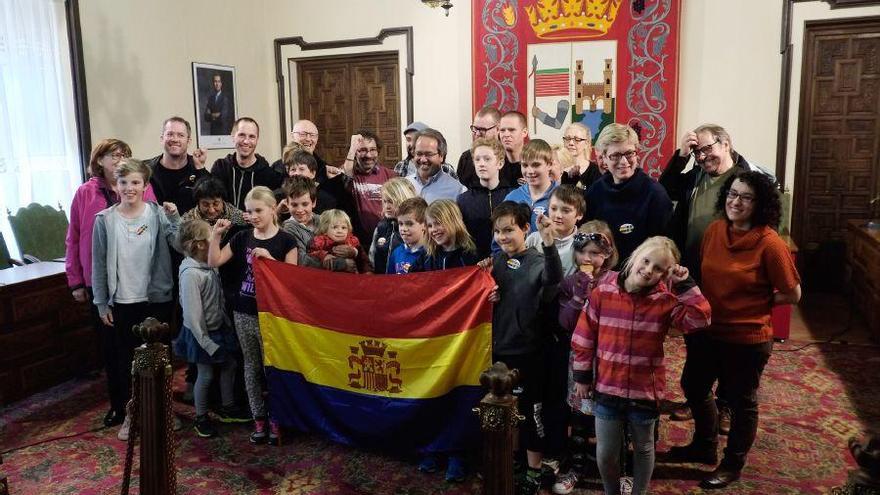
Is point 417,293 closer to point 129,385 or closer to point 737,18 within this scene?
point 129,385

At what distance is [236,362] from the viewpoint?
12.5ft

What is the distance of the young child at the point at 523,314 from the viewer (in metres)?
2.80

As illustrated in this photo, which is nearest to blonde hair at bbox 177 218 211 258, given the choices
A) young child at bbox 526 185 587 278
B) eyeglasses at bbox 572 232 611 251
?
young child at bbox 526 185 587 278

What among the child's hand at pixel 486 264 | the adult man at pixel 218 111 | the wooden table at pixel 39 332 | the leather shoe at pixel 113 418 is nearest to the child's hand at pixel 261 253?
the child's hand at pixel 486 264

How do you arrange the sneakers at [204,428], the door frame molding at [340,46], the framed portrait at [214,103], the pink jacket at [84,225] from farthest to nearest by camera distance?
1. the door frame molding at [340,46]
2. the framed portrait at [214,103]
3. the pink jacket at [84,225]
4. the sneakers at [204,428]

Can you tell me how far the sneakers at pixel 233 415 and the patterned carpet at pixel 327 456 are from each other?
55 mm

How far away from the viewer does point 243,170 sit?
168 inches

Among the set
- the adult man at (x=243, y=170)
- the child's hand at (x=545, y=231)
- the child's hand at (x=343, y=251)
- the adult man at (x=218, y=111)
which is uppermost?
the adult man at (x=218, y=111)

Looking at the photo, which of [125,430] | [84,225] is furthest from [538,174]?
[125,430]

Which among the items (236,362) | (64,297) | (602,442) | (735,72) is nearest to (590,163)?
(602,442)

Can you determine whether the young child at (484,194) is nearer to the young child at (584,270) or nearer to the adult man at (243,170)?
the young child at (584,270)

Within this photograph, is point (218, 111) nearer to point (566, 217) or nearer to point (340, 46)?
point (340, 46)

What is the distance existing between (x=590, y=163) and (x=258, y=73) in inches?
187

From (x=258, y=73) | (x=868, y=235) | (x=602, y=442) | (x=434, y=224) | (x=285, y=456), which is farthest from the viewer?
(x=258, y=73)
